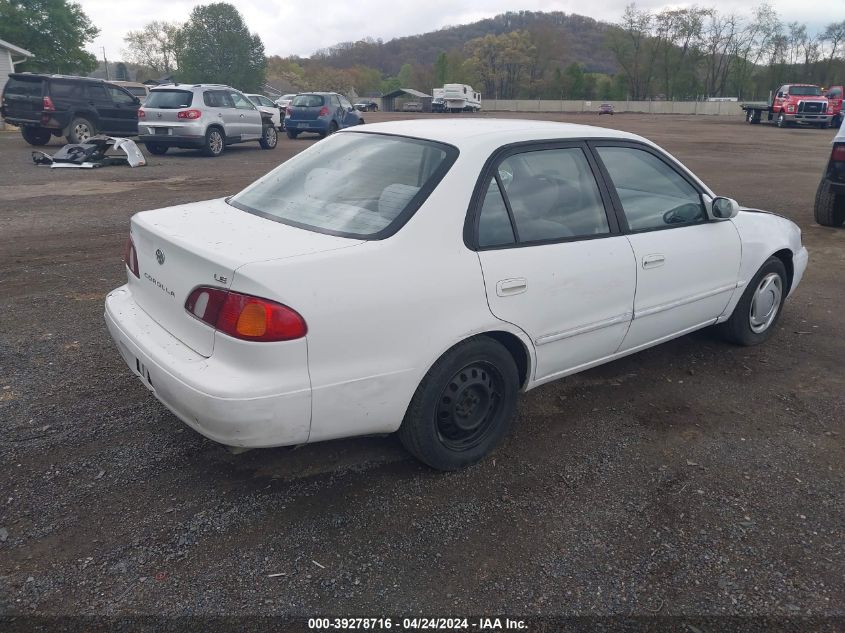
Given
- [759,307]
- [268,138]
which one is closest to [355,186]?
[759,307]

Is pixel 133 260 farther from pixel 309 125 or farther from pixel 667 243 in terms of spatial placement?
pixel 309 125

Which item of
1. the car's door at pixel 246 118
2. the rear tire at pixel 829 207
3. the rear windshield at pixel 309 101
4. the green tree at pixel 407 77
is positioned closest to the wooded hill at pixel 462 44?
the green tree at pixel 407 77

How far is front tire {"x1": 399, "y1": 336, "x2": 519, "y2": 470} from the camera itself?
294 cm

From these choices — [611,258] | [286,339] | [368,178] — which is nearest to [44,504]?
[286,339]

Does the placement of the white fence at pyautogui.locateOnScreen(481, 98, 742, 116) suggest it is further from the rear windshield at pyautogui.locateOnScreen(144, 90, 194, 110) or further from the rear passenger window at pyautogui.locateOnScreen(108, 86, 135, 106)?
the rear windshield at pyautogui.locateOnScreen(144, 90, 194, 110)

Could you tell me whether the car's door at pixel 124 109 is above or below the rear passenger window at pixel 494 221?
above

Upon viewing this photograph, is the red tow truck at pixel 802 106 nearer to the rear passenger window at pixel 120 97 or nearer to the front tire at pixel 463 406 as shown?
the rear passenger window at pixel 120 97

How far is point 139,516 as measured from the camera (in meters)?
2.83

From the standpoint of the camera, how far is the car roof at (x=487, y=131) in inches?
129

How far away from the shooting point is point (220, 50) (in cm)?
7131

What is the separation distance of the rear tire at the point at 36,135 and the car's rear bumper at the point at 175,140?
340cm

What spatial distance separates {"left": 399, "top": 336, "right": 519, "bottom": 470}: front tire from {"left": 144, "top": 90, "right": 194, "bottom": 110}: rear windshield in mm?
15483

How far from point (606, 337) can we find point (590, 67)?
487ft

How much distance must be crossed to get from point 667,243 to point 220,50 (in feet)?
251
